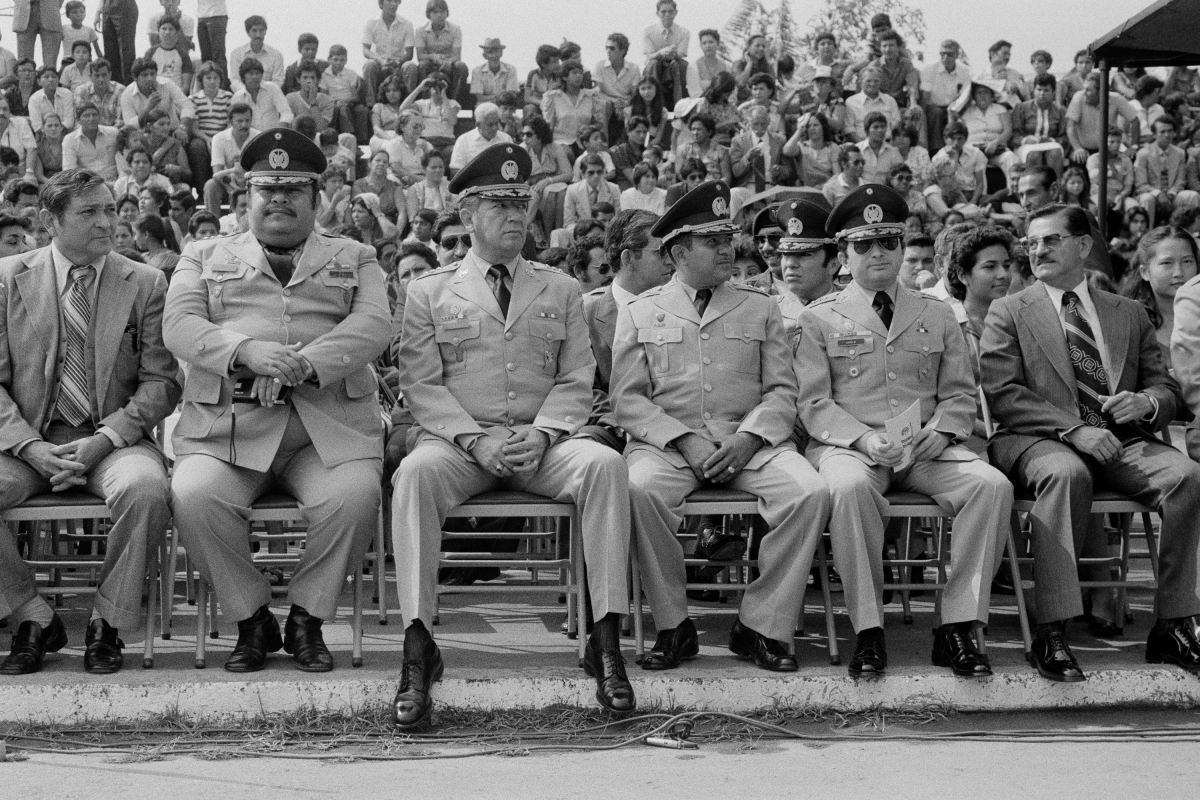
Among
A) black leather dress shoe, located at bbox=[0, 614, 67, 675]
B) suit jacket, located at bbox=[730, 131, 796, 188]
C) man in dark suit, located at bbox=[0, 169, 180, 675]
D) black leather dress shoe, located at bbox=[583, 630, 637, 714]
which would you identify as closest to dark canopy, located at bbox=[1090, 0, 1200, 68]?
suit jacket, located at bbox=[730, 131, 796, 188]

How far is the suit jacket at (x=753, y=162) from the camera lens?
1367 cm

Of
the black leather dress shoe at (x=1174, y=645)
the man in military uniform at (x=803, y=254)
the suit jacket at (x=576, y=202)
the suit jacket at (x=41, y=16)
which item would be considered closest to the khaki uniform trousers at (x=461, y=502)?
the man in military uniform at (x=803, y=254)

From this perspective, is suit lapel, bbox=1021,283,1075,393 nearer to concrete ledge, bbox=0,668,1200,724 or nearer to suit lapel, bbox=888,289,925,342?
suit lapel, bbox=888,289,925,342

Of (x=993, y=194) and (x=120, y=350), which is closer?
(x=120, y=350)

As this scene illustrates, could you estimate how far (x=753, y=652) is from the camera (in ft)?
16.1

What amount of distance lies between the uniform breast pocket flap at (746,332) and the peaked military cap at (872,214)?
0.50 meters

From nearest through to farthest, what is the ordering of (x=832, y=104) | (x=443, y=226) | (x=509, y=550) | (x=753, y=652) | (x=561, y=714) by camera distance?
1. (x=561, y=714)
2. (x=753, y=652)
3. (x=509, y=550)
4. (x=443, y=226)
5. (x=832, y=104)

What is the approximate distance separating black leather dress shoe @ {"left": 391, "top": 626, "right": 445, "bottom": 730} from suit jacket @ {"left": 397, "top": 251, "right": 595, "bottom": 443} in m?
0.93

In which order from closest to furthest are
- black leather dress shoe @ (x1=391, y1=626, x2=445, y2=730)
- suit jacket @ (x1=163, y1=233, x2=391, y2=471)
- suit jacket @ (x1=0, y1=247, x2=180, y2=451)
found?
black leather dress shoe @ (x1=391, y1=626, x2=445, y2=730)
suit jacket @ (x1=163, y1=233, x2=391, y2=471)
suit jacket @ (x1=0, y1=247, x2=180, y2=451)

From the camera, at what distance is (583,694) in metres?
4.66

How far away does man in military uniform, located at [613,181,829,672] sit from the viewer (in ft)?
15.9

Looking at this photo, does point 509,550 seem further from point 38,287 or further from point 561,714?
point 38,287

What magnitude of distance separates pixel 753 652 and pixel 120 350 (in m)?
2.59

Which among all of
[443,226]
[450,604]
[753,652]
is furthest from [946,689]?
[443,226]
